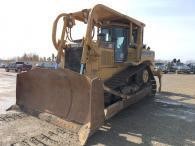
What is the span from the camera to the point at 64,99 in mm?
7691

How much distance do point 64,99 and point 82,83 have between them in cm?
92

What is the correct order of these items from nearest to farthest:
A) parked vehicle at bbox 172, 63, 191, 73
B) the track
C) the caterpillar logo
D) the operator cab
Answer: the track → the operator cab → the caterpillar logo → parked vehicle at bbox 172, 63, 191, 73

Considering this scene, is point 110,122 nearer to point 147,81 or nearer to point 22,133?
point 22,133

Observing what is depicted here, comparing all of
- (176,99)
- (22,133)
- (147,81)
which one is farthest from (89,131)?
(176,99)

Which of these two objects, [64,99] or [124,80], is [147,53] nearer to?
[124,80]

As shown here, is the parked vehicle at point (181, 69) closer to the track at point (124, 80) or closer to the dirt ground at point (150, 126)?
the track at point (124, 80)

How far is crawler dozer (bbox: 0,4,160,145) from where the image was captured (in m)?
6.66

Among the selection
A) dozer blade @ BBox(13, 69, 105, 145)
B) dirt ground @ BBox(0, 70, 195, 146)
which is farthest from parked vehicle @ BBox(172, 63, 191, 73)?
dozer blade @ BBox(13, 69, 105, 145)

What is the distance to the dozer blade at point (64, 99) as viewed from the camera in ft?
21.4

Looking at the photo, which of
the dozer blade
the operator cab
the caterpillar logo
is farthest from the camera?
the caterpillar logo

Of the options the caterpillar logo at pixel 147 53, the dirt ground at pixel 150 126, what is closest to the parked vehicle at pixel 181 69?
the caterpillar logo at pixel 147 53

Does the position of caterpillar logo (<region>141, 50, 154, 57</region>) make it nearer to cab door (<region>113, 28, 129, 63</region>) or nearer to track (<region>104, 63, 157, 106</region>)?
track (<region>104, 63, 157, 106</region>)

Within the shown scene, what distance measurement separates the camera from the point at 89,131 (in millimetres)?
6219

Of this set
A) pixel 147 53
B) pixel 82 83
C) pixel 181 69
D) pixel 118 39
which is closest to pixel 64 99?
pixel 82 83
